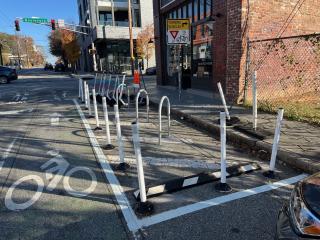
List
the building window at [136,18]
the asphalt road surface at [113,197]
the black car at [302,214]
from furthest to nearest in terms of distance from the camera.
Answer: the building window at [136,18]
the asphalt road surface at [113,197]
the black car at [302,214]

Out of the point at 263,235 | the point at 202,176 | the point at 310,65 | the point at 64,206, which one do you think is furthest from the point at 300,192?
the point at 310,65

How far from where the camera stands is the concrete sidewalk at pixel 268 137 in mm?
4805

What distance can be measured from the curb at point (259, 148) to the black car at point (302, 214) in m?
2.45

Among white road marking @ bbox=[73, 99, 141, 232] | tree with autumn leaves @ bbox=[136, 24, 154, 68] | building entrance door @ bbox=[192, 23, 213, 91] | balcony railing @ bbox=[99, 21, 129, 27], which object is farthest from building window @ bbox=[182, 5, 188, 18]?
balcony railing @ bbox=[99, 21, 129, 27]

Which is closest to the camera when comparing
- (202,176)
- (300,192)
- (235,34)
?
(300,192)

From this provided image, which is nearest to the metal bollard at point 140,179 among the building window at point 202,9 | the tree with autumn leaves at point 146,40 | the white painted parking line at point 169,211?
the white painted parking line at point 169,211

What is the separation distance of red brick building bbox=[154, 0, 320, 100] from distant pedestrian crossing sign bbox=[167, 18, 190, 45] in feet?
4.10

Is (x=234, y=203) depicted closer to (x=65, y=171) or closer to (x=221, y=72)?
(x=65, y=171)

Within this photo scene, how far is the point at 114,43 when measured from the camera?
41.3 m

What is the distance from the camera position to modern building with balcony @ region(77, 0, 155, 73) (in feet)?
130

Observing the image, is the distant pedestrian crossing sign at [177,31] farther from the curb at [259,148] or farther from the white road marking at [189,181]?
the white road marking at [189,181]

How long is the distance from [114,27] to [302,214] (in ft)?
132

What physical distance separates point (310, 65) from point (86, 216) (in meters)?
10.3

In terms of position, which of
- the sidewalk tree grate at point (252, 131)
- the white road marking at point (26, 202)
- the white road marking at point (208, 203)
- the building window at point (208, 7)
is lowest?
the white road marking at point (208, 203)
